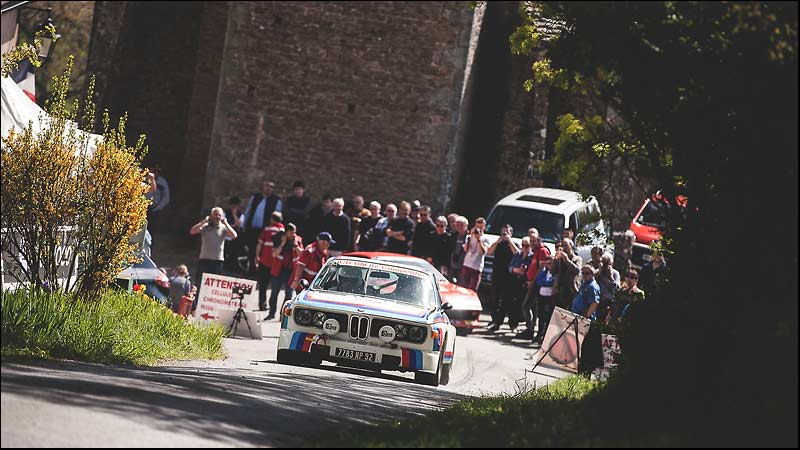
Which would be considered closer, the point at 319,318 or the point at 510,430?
the point at 510,430

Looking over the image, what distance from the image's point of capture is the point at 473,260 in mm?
25281

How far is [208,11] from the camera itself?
1485 inches

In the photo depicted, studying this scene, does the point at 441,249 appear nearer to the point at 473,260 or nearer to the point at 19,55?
the point at 473,260

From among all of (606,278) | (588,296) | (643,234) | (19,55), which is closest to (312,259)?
(588,296)

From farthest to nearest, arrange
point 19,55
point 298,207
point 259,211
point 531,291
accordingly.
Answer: point 298,207 < point 259,211 < point 531,291 < point 19,55

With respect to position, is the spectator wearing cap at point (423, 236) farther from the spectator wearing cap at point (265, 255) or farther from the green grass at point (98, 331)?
the green grass at point (98, 331)

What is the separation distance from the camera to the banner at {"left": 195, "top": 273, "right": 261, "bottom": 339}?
20.1 metres

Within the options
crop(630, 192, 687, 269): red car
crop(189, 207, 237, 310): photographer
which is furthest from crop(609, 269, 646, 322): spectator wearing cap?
crop(630, 192, 687, 269): red car

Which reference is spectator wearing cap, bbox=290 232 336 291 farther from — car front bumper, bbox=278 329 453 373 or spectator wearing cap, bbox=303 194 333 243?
car front bumper, bbox=278 329 453 373

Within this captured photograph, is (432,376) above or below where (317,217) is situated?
below

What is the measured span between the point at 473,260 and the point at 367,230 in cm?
239

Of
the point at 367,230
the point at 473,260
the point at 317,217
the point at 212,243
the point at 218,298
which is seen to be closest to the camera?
the point at 218,298

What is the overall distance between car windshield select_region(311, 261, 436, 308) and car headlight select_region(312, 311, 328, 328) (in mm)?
834

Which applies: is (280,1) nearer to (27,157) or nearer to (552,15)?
(27,157)
